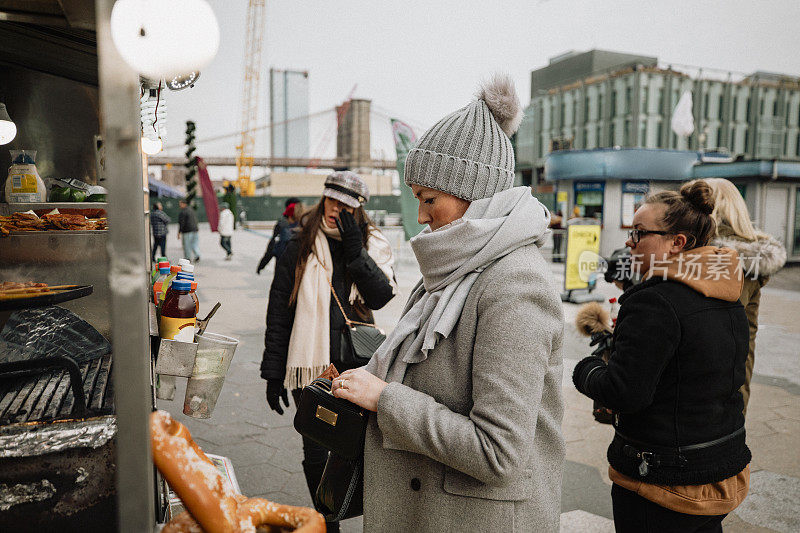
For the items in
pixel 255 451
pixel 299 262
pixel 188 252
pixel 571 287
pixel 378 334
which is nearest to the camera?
pixel 378 334

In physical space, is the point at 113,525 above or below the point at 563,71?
below

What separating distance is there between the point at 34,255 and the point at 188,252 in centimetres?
1431

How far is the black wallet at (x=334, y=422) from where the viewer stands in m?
1.46

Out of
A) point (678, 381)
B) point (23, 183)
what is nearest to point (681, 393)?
point (678, 381)

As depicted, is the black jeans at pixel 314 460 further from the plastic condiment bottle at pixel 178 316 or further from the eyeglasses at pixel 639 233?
the eyeglasses at pixel 639 233

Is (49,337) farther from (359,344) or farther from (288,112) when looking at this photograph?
(288,112)

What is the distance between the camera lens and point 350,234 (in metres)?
2.77

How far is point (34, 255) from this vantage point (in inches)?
81.2

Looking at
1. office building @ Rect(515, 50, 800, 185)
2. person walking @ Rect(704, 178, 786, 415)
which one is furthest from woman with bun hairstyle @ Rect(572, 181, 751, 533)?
office building @ Rect(515, 50, 800, 185)

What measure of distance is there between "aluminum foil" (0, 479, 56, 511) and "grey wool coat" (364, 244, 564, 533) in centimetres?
76

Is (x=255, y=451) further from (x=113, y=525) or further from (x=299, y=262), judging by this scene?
(x=113, y=525)

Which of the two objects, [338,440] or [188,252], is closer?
[338,440]

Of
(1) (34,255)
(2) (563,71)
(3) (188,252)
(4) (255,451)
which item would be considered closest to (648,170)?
(3) (188,252)

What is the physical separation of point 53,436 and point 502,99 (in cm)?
143
